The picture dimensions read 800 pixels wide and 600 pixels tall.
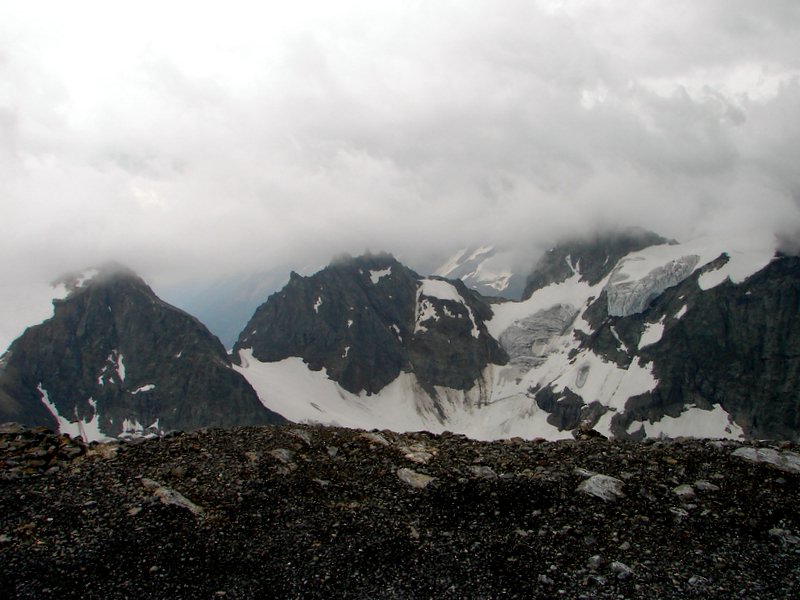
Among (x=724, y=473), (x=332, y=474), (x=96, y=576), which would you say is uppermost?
(x=724, y=473)

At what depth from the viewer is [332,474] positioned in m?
17.8

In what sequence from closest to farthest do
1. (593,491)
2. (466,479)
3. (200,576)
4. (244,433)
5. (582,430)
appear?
(200,576), (593,491), (466,479), (244,433), (582,430)

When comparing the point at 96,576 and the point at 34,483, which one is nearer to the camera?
the point at 96,576

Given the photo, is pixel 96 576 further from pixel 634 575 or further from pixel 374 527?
pixel 634 575

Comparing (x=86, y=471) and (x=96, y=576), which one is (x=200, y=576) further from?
(x=86, y=471)

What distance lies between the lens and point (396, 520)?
14.8m

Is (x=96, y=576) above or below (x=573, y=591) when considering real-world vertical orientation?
below

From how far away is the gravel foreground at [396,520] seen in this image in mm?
12289

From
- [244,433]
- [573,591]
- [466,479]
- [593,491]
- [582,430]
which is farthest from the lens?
[582,430]

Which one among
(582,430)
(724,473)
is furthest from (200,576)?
(582,430)

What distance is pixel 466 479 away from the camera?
1698 centimetres

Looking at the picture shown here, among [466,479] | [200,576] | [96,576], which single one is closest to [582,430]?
[466,479]

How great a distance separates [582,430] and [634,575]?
12778 millimetres

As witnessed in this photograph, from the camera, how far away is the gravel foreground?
40.3 ft
